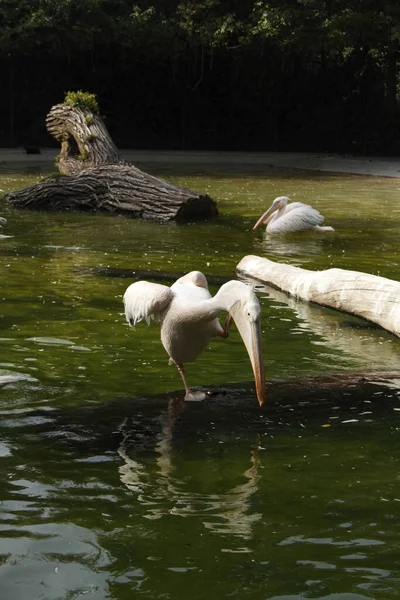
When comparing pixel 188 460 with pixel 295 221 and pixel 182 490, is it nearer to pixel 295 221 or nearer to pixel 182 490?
pixel 182 490

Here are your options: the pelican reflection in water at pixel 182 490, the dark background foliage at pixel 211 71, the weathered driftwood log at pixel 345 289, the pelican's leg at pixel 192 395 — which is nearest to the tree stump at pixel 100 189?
the weathered driftwood log at pixel 345 289

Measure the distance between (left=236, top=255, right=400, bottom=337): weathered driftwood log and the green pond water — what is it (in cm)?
12

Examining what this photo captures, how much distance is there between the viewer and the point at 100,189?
16484 mm

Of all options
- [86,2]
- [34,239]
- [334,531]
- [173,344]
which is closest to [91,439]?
[173,344]

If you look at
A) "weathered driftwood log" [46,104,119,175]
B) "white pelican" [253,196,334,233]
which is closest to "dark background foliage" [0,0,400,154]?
"weathered driftwood log" [46,104,119,175]

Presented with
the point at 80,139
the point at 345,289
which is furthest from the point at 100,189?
the point at 345,289

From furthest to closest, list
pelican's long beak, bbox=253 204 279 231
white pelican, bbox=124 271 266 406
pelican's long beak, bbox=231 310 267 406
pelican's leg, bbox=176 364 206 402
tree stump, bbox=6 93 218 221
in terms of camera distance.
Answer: tree stump, bbox=6 93 218 221 → pelican's long beak, bbox=253 204 279 231 → pelican's leg, bbox=176 364 206 402 → white pelican, bbox=124 271 266 406 → pelican's long beak, bbox=231 310 267 406

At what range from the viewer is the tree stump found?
15539mm

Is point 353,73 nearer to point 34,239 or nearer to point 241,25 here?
point 241,25

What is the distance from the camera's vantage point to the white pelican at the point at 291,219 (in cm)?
1362

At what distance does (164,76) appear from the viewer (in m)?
29.1

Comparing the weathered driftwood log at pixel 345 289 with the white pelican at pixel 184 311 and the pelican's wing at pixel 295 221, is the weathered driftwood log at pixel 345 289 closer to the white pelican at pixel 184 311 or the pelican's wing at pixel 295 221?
the white pelican at pixel 184 311

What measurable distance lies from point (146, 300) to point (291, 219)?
7.93 metres

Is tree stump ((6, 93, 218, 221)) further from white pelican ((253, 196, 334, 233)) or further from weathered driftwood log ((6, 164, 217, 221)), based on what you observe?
white pelican ((253, 196, 334, 233))
